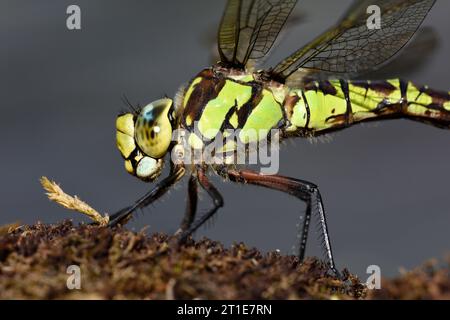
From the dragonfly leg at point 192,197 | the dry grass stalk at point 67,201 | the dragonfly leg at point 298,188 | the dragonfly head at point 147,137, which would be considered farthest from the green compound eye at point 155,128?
the dry grass stalk at point 67,201

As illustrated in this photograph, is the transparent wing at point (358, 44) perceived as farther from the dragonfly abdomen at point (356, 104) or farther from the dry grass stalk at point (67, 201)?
the dry grass stalk at point (67, 201)

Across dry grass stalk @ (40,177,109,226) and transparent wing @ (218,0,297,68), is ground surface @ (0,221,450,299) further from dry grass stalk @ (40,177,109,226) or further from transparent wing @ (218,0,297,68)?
transparent wing @ (218,0,297,68)

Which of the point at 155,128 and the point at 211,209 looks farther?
the point at 155,128

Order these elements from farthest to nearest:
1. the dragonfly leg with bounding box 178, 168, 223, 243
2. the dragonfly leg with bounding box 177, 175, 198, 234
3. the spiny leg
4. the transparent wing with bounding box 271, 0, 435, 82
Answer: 1. the transparent wing with bounding box 271, 0, 435, 82
2. the dragonfly leg with bounding box 177, 175, 198, 234
3. the spiny leg
4. the dragonfly leg with bounding box 178, 168, 223, 243

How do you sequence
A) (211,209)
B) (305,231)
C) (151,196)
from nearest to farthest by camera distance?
(211,209), (305,231), (151,196)

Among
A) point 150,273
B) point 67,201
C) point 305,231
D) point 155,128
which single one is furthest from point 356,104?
point 150,273

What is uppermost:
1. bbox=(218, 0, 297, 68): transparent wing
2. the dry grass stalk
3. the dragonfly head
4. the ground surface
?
bbox=(218, 0, 297, 68): transparent wing

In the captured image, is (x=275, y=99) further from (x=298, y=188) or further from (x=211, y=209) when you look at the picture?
(x=211, y=209)

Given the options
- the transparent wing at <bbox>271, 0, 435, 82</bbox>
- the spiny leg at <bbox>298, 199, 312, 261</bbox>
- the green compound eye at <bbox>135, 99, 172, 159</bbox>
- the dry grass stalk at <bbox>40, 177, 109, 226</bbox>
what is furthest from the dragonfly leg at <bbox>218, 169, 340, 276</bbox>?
the dry grass stalk at <bbox>40, 177, 109, 226</bbox>
